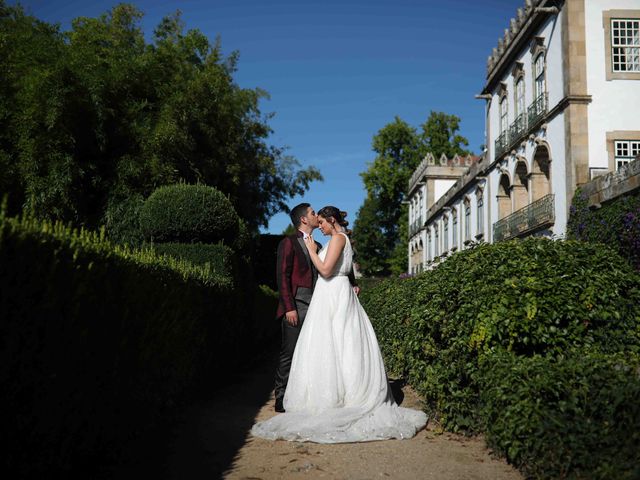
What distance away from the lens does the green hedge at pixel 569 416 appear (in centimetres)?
381

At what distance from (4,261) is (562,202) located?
22.1m

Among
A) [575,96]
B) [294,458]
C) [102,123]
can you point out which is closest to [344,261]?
[294,458]

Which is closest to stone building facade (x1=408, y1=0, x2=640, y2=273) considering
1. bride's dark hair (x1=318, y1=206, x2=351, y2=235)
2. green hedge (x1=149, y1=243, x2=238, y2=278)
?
green hedge (x1=149, y1=243, x2=238, y2=278)

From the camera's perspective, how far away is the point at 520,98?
28234 mm

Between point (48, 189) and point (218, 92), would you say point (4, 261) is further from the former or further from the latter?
point (218, 92)

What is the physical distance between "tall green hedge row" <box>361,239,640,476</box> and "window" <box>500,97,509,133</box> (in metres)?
25.2

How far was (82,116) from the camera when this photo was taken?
65.9ft

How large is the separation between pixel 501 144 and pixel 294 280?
25.0 meters

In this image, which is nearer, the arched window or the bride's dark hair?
the bride's dark hair

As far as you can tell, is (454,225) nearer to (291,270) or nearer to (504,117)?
(504,117)

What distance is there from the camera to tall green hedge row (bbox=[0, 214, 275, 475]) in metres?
3.15

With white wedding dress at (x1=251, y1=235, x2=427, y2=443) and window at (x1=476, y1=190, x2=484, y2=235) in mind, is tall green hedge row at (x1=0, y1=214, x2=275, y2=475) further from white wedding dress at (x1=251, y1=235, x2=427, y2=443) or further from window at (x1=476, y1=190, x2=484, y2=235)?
window at (x1=476, y1=190, x2=484, y2=235)

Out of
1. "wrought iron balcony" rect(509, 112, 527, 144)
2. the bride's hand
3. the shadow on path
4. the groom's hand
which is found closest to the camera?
the shadow on path

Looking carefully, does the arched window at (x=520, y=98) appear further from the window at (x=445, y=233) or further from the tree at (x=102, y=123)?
the window at (x=445, y=233)
